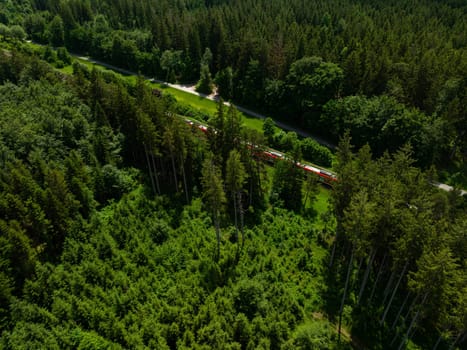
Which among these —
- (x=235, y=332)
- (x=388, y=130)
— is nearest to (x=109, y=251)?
(x=235, y=332)

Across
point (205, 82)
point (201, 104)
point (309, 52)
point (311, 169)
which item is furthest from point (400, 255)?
point (205, 82)

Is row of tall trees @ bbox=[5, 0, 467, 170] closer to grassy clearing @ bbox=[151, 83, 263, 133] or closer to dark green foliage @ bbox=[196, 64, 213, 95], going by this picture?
dark green foliage @ bbox=[196, 64, 213, 95]

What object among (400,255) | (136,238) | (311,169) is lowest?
(311,169)

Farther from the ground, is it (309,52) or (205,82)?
(309,52)

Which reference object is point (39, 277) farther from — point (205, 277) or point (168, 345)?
point (205, 277)

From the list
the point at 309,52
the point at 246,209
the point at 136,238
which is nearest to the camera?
the point at 136,238

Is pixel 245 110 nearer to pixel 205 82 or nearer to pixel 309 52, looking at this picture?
pixel 205 82

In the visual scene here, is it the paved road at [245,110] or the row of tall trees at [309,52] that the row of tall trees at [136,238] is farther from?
the row of tall trees at [309,52]

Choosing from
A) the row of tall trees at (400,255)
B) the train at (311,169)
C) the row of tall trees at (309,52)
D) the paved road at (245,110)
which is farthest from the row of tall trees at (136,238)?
the row of tall trees at (309,52)

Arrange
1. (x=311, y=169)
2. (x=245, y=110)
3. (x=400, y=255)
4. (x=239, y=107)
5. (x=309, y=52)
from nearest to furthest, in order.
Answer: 1. (x=400, y=255)
2. (x=311, y=169)
3. (x=309, y=52)
4. (x=245, y=110)
5. (x=239, y=107)
